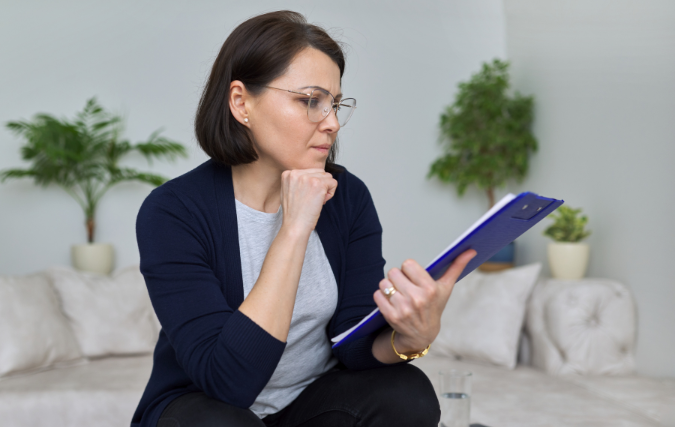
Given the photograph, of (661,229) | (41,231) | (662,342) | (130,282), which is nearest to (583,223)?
(661,229)

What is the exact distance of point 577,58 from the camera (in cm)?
283

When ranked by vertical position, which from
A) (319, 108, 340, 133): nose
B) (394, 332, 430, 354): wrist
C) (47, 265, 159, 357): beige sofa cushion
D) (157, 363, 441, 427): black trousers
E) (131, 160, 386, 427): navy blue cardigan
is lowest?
(47, 265, 159, 357): beige sofa cushion

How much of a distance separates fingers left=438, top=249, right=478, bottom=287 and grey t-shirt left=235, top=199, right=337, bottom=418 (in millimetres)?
344

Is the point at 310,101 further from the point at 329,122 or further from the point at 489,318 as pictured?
the point at 489,318

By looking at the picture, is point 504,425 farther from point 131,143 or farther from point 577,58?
point 131,143

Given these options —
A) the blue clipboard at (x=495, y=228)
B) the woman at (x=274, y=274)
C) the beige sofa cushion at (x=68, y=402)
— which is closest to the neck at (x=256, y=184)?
the woman at (x=274, y=274)

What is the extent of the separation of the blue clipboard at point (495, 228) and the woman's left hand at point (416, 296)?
1 centimetres

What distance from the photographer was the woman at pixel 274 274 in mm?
965

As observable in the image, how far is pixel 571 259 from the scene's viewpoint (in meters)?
2.59

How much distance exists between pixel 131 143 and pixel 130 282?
94cm

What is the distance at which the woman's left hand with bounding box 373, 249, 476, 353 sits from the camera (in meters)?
0.91

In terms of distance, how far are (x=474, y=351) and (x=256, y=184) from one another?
5.70ft

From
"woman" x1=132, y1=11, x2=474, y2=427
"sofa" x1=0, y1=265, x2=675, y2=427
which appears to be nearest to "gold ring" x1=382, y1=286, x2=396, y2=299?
"woman" x1=132, y1=11, x2=474, y2=427

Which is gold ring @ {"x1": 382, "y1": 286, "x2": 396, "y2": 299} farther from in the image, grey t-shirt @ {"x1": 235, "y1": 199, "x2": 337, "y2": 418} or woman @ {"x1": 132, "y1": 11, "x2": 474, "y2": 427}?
grey t-shirt @ {"x1": 235, "y1": 199, "x2": 337, "y2": 418}
